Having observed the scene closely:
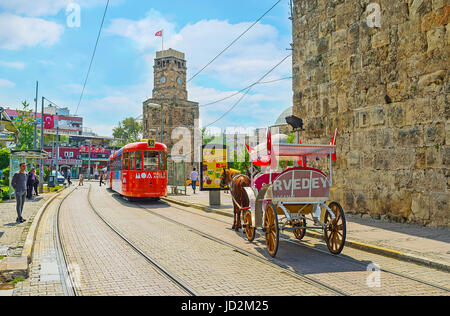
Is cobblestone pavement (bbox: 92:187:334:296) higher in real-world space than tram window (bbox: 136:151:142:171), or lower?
lower

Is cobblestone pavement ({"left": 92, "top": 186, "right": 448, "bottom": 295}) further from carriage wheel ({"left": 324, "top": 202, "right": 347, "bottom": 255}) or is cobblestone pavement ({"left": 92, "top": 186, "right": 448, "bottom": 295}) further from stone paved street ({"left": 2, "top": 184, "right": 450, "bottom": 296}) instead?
carriage wheel ({"left": 324, "top": 202, "right": 347, "bottom": 255})

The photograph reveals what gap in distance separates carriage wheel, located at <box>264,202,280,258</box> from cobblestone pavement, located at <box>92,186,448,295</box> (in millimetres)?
225

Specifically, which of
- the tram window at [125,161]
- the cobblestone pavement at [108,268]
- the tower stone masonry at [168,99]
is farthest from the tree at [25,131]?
the cobblestone pavement at [108,268]

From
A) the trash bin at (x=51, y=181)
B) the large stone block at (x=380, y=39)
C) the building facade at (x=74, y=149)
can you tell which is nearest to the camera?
the large stone block at (x=380, y=39)

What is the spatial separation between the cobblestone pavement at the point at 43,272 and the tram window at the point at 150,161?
8.97 m

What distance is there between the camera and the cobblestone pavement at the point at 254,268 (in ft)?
16.1

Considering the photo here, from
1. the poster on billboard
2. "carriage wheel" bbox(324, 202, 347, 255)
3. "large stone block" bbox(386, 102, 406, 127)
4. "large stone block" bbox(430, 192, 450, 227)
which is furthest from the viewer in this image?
the poster on billboard

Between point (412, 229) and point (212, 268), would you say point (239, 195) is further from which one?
point (412, 229)

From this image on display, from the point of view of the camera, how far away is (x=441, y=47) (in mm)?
9453

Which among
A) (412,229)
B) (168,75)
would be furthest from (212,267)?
(168,75)

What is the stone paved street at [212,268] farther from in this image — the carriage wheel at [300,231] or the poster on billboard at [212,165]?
the poster on billboard at [212,165]

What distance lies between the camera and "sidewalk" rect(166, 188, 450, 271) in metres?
6.46

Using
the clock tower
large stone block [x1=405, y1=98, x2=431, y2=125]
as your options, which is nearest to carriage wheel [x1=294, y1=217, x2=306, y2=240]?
large stone block [x1=405, y1=98, x2=431, y2=125]
